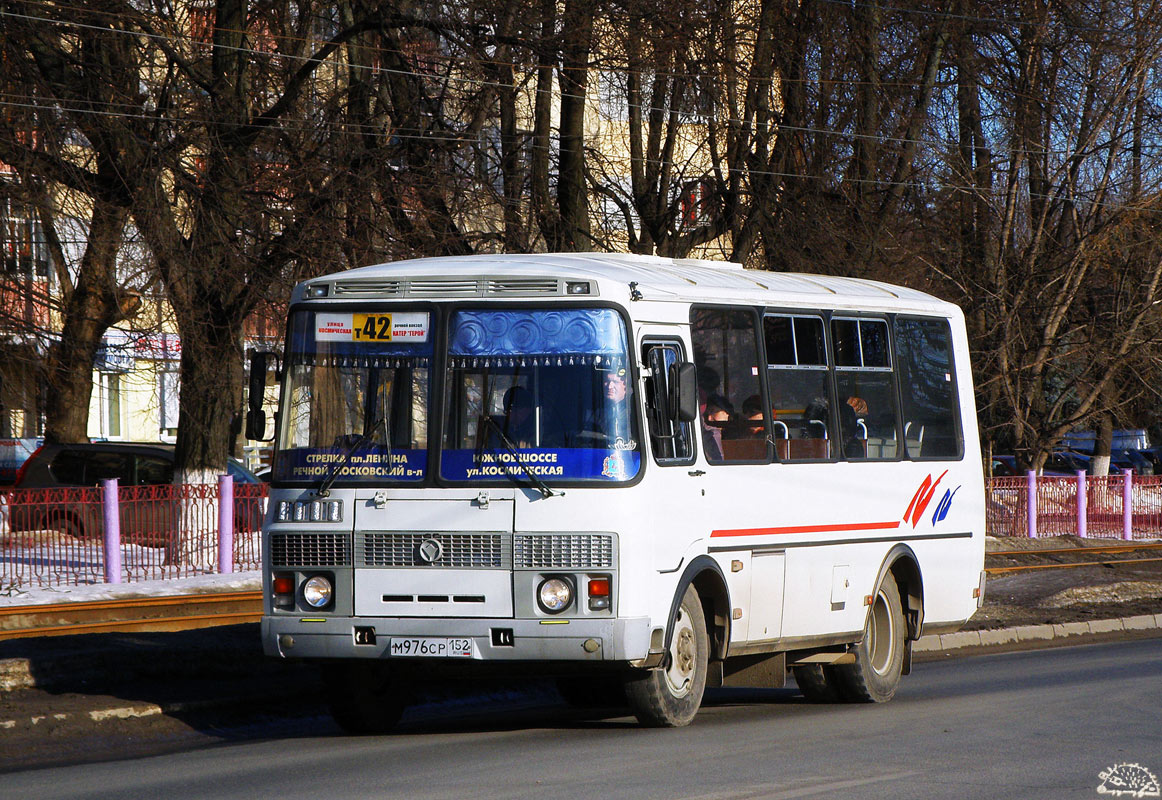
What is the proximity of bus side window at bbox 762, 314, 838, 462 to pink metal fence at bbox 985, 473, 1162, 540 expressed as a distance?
60.6 ft

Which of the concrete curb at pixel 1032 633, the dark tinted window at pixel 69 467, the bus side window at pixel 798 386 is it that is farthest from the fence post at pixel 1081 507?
the bus side window at pixel 798 386

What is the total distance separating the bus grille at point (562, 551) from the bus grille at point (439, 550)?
10 centimetres

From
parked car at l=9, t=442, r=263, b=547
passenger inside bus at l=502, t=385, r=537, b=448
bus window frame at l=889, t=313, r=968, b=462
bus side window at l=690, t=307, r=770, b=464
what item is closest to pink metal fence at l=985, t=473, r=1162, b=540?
parked car at l=9, t=442, r=263, b=547

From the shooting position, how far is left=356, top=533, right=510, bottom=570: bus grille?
938cm

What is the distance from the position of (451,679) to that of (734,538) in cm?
198

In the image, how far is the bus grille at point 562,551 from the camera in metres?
9.27

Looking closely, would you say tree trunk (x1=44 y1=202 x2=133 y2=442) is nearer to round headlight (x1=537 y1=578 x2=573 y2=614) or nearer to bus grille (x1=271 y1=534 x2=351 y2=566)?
bus grille (x1=271 y1=534 x2=351 y2=566)

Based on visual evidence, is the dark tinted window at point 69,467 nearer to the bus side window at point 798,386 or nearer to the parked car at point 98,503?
the parked car at point 98,503

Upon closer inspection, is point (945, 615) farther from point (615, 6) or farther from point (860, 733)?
point (615, 6)

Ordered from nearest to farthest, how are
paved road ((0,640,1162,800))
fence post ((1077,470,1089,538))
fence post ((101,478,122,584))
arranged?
paved road ((0,640,1162,800)) → fence post ((101,478,122,584)) → fence post ((1077,470,1089,538))

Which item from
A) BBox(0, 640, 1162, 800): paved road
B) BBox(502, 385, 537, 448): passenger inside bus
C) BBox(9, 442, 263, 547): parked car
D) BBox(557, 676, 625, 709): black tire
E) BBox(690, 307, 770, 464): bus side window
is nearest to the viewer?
BBox(0, 640, 1162, 800): paved road

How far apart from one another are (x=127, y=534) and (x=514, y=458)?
37.3 feet

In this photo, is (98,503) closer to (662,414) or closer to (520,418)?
(520,418)

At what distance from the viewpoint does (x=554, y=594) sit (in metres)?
9.31
